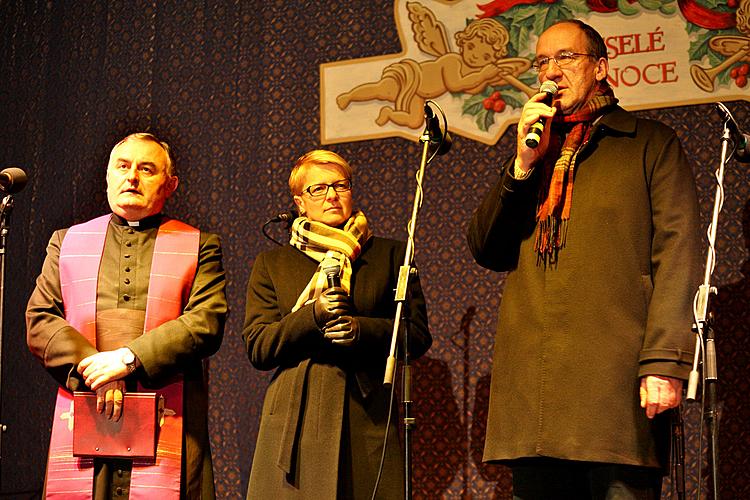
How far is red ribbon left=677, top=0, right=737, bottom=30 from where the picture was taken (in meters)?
4.38

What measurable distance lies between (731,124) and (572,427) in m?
1.01

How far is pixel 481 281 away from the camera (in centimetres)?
459

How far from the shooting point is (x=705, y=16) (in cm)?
442

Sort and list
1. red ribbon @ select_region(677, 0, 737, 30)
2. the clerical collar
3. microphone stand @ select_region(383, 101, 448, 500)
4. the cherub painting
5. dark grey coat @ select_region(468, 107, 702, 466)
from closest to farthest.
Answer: dark grey coat @ select_region(468, 107, 702, 466) < microphone stand @ select_region(383, 101, 448, 500) < the clerical collar < red ribbon @ select_region(677, 0, 737, 30) < the cherub painting

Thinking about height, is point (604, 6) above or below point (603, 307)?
above

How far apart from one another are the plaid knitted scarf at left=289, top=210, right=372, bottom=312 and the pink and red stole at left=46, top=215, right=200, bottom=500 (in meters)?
0.40

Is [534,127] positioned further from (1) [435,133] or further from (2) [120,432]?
(2) [120,432]

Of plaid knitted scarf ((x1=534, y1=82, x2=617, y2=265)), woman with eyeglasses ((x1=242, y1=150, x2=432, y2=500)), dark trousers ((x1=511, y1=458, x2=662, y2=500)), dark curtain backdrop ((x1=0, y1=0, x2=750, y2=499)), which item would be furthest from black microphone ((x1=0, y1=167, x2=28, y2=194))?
dark trousers ((x1=511, y1=458, x2=662, y2=500))

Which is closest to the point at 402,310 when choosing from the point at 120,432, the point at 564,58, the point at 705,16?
the point at 564,58

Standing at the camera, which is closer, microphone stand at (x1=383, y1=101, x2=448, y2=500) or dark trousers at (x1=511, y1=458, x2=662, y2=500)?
dark trousers at (x1=511, y1=458, x2=662, y2=500)

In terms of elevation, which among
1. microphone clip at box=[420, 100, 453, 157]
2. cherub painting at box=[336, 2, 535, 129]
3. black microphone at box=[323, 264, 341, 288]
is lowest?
black microphone at box=[323, 264, 341, 288]

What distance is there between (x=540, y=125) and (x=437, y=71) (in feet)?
7.09

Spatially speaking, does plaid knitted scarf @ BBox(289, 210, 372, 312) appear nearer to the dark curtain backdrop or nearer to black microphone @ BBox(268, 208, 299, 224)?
black microphone @ BBox(268, 208, 299, 224)

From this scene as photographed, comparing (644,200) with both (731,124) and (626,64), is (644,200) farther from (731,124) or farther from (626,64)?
(626,64)
